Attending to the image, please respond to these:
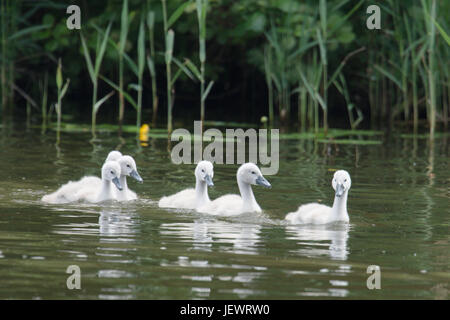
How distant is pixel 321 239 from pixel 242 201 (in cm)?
145

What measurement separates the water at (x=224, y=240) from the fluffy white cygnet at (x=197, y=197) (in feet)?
0.56

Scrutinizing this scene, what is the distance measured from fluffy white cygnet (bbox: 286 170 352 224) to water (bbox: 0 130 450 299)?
13 cm

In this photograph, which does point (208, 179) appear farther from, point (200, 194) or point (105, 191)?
point (105, 191)

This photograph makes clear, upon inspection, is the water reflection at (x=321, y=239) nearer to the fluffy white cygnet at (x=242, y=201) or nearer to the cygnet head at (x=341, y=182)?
the cygnet head at (x=341, y=182)

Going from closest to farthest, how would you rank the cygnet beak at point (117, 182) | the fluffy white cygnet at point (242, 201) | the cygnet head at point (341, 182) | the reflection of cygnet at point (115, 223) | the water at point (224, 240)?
the water at point (224, 240) → the reflection of cygnet at point (115, 223) → the cygnet head at point (341, 182) → the fluffy white cygnet at point (242, 201) → the cygnet beak at point (117, 182)

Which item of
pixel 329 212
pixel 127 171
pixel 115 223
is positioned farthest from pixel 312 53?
pixel 115 223

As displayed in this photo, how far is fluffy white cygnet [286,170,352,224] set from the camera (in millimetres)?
9086

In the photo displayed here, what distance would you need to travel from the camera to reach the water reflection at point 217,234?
25.8 ft

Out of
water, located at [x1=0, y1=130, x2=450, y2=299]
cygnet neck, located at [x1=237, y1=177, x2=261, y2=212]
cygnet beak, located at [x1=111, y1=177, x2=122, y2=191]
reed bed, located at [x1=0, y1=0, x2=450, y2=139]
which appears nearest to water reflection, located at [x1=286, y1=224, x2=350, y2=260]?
water, located at [x1=0, y1=130, x2=450, y2=299]

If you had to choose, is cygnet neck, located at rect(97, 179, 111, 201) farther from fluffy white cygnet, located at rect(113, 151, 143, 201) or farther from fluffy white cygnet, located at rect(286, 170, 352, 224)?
fluffy white cygnet, located at rect(286, 170, 352, 224)

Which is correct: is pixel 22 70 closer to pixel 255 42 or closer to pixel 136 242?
pixel 255 42

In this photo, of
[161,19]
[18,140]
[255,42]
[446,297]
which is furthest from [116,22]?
[446,297]

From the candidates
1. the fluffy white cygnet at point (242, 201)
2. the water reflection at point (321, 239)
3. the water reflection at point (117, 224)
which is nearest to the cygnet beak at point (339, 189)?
the water reflection at point (321, 239)

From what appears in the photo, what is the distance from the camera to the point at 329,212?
29.9ft
